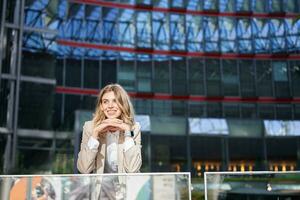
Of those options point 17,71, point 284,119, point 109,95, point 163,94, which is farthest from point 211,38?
point 109,95

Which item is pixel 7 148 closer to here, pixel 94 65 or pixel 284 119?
pixel 94 65

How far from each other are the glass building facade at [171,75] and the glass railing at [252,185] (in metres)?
15.4

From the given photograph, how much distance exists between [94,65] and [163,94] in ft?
10.4

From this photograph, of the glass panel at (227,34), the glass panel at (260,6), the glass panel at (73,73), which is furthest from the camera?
the glass panel at (260,6)

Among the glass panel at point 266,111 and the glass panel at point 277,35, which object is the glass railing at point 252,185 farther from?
the glass panel at point 277,35

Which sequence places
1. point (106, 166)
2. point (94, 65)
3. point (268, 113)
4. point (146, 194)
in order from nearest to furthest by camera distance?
point (146, 194), point (106, 166), point (94, 65), point (268, 113)

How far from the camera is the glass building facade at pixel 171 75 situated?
18.4m

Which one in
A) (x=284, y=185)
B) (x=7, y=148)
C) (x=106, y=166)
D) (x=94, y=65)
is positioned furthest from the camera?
(x=94, y=65)

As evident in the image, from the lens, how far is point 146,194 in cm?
271

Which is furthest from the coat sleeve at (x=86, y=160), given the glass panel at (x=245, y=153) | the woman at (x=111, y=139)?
the glass panel at (x=245, y=153)

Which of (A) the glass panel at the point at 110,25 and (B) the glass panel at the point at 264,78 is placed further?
(B) the glass panel at the point at 264,78

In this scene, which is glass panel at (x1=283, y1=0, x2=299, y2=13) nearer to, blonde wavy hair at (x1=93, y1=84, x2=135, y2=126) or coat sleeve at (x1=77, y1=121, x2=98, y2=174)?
blonde wavy hair at (x1=93, y1=84, x2=135, y2=126)

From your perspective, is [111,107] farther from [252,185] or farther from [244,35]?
[244,35]

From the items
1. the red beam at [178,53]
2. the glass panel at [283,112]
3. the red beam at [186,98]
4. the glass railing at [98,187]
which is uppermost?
the red beam at [178,53]
